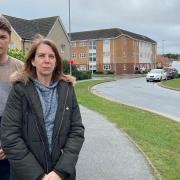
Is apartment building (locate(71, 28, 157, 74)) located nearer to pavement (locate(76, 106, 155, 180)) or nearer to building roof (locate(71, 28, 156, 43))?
building roof (locate(71, 28, 156, 43))

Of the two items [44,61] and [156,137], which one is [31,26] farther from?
[44,61]

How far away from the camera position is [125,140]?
8.64 meters

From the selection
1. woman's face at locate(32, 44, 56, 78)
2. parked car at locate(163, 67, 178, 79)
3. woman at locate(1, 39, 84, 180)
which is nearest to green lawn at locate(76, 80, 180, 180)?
woman at locate(1, 39, 84, 180)

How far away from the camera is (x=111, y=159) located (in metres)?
6.87

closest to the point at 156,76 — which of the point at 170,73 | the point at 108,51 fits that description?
the point at 170,73

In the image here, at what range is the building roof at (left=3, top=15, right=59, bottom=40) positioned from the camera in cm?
5656

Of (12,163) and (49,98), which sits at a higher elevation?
(49,98)

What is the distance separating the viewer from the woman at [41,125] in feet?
9.32

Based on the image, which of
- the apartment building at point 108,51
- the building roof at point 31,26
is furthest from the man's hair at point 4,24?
the apartment building at point 108,51

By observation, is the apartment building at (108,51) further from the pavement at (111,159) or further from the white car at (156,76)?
the pavement at (111,159)

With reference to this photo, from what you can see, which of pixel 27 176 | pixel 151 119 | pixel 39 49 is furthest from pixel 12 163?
pixel 151 119

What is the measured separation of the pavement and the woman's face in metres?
3.05

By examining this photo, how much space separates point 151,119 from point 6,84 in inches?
377

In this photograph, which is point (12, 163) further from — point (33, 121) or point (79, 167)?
point (79, 167)
